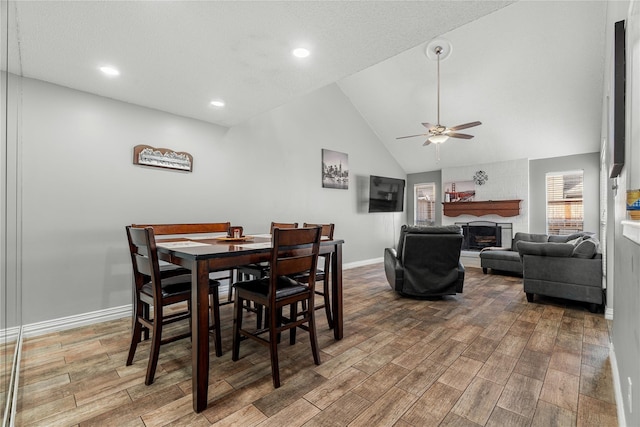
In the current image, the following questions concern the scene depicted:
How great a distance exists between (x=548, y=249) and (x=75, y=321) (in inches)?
199

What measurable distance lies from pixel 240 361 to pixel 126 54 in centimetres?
249

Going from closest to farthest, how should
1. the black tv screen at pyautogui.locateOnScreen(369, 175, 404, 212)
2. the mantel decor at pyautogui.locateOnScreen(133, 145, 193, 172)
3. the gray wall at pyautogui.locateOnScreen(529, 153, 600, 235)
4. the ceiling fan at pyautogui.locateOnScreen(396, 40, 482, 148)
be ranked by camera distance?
1. the mantel decor at pyautogui.locateOnScreen(133, 145, 193, 172)
2. the ceiling fan at pyautogui.locateOnScreen(396, 40, 482, 148)
3. the gray wall at pyautogui.locateOnScreen(529, 153, 600, 235)
4. the black tv screen at pyautogui.locateOnScreen(369, 175, 404, 212)

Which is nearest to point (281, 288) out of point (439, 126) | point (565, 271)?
point (439, 126)

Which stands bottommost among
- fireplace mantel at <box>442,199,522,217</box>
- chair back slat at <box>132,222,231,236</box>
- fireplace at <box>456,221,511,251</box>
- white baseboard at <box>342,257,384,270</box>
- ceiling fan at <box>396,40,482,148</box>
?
white baseboard at <box>342,257,384,270</box>

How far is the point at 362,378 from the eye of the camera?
196 centimetres

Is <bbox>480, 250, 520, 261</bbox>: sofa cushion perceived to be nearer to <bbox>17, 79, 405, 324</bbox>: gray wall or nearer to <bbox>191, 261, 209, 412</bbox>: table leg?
<bbox>17, 79, 405, 324</bbox>: gray wall

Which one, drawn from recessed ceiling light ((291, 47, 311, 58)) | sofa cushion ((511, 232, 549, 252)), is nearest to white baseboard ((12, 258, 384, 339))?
recessed ceiling light ((291, 47, 311, 58))

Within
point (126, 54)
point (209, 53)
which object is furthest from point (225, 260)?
point (126, 54)

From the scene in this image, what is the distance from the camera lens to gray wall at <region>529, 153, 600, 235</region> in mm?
5734

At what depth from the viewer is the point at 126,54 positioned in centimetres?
232

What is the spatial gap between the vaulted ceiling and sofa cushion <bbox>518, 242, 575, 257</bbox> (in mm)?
2541

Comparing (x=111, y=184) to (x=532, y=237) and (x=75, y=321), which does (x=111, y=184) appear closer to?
(x=75, y=321)

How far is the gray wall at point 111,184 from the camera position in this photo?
2746mm

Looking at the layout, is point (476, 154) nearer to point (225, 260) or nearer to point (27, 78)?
point (225, 260)
